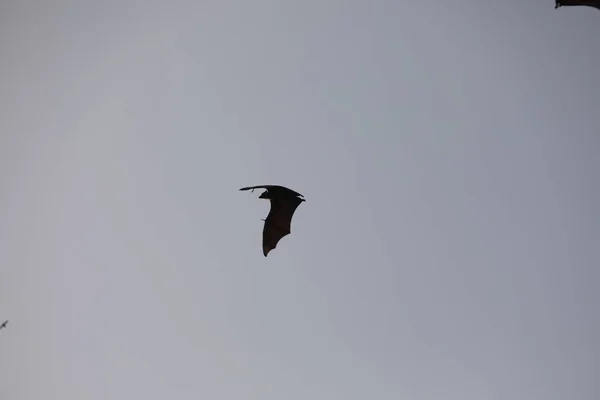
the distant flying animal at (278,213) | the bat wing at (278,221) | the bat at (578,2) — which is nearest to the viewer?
the bat at (578,2)

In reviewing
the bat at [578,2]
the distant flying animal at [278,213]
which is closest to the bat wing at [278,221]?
the distant flying animal at [278,213]

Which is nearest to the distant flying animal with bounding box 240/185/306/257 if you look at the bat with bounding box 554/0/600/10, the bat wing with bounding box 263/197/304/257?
the bat wing with bounding box 263/197/304/257

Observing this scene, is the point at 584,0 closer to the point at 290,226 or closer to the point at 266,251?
the point at 290,226

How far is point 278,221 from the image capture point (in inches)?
586

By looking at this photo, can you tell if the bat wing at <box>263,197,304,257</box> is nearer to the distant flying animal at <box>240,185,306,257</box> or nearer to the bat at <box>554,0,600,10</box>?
the distant flying animal at <box>240,185,306,257</box>

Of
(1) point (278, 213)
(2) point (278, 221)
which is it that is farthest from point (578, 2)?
(2) point (278, 221)

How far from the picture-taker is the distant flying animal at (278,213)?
14.0m

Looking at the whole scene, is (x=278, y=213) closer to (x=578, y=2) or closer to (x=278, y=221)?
(x=278, y=221)

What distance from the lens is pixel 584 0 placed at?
11.4 m

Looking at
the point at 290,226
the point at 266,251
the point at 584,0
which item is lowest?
the point at 266,251

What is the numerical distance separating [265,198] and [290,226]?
1790 mm

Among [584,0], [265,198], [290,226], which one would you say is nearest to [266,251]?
[290,226]

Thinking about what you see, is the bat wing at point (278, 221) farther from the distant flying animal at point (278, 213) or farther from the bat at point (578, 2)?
the bat at point (578, 2)

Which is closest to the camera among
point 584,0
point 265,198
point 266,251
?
point 584,0
